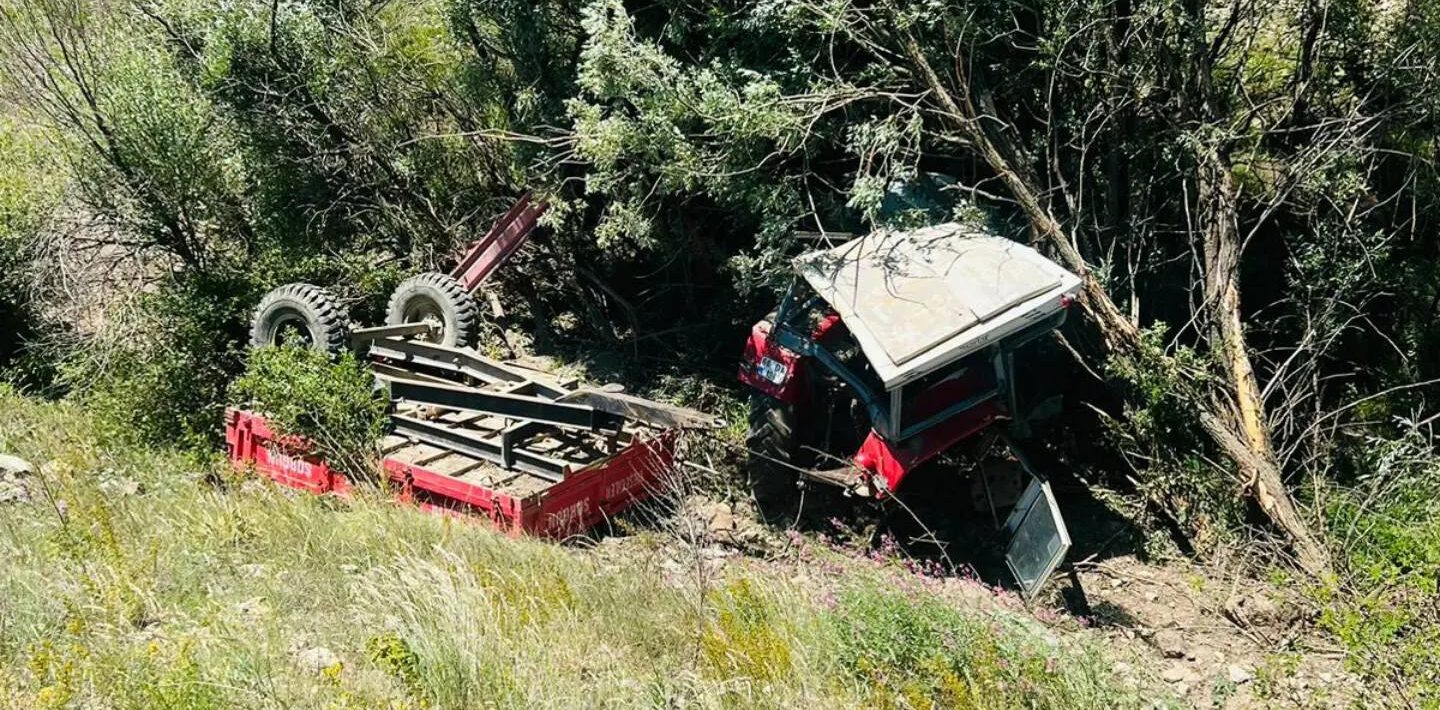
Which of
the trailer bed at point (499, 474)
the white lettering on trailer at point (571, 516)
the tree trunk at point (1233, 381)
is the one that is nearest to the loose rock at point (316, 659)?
the trailer bed at point (499, 474)

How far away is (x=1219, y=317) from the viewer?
7973mm

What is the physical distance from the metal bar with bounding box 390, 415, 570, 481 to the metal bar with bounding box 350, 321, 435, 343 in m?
1.04

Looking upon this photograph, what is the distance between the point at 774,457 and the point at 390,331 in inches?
146

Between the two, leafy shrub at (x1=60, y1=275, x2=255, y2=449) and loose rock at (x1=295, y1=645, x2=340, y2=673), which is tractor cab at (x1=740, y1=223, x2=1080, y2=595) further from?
leafy shrub at (x1=60, y1=275, x2=255, y2=449)

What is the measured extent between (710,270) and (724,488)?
276 cm

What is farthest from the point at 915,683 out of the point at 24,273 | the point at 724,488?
the point at 24,273

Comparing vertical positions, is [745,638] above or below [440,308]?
below

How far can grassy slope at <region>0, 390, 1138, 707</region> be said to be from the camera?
471 cm

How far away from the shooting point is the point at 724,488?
909 cm

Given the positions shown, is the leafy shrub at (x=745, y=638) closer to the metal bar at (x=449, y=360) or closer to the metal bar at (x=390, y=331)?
the metal bar at (x=449, y=360)

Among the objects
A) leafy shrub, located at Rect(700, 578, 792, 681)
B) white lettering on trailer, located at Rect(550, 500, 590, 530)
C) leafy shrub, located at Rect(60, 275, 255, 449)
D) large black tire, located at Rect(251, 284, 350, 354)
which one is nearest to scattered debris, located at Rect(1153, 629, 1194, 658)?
leafy shrub, located at Rect(700, 578, 792, 681)

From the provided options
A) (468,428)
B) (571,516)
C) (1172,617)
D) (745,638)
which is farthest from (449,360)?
(1172,617)

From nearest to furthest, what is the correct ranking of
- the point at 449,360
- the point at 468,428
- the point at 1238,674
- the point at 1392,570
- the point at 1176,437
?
1. the point at 1238,674
2. the point at 1392,570
3. the point at 1176,437
4. the point at 468,428
5. the point at 449,360

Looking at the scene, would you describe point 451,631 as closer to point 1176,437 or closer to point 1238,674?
point 1238,674
